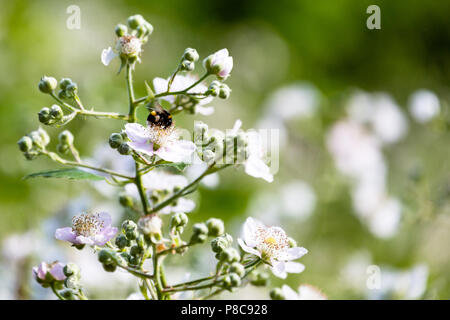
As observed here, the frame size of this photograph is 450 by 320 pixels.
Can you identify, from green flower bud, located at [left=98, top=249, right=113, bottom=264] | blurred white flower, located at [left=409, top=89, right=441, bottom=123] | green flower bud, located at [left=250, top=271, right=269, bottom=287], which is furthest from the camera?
blurred white flower, located at [left=409, top=89, right=441, bottom=123]

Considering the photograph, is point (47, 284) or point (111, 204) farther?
point (111, 204)

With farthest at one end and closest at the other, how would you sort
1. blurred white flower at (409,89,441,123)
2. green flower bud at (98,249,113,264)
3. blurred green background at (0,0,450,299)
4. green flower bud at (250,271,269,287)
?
blurred green background at (0,0,450,299) < blurred white flower at (409,89,441,123) < green flower bud at (250,271,269,287) < green flower bud at (98,249,113,264)

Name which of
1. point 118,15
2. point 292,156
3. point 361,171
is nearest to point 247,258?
point 361,171

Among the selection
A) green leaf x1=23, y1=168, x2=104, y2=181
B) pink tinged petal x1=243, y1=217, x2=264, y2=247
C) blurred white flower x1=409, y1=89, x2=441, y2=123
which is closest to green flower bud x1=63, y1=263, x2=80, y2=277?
green leaf x1=23, y1=168, x2=104, y2=181

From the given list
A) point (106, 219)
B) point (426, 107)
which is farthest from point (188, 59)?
point (426, 107)

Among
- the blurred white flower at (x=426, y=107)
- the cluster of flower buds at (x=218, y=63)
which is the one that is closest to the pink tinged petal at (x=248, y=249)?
the cluster of flower buds at (x=218, y=63)

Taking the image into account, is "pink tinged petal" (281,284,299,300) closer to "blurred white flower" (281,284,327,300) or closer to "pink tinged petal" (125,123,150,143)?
"blurred white flower" (281,284,327,300)

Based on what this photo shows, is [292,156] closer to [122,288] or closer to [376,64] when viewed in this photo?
[122,288]

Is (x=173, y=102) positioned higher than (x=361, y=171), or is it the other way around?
(x=173, y=102)
